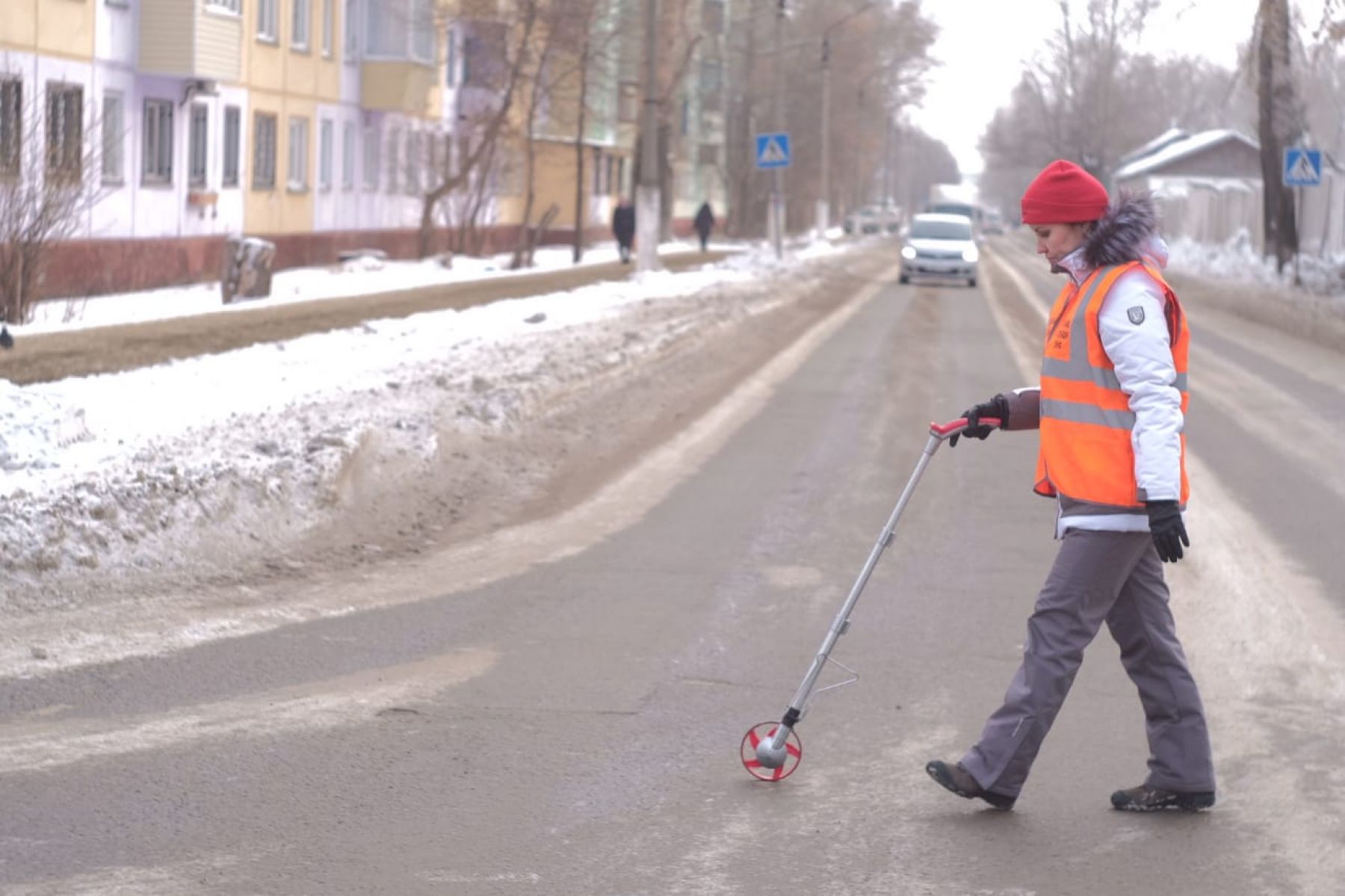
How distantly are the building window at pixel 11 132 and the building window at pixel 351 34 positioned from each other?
1889 cm

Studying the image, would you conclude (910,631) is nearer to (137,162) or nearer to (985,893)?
(985,893)

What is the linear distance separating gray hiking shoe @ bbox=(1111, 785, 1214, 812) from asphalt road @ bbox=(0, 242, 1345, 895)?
4 cm

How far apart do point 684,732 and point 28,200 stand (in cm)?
1558

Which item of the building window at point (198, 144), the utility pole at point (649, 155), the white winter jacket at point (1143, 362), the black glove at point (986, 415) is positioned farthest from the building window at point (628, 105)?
the white winter jacket at point (1143, 362)

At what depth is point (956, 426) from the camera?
18.1ft

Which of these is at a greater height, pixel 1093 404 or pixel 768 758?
pixel 1093 404

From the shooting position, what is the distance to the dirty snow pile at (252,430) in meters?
8.34

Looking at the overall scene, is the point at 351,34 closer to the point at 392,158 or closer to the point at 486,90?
the point at 392,158

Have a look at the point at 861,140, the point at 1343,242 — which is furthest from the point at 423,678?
the point at 861,140

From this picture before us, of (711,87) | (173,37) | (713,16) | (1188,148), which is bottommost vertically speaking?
(173,37)

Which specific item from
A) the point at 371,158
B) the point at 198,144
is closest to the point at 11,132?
the point at 198,144

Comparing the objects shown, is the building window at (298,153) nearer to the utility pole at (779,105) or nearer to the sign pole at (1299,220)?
the utility pole at (779,105)

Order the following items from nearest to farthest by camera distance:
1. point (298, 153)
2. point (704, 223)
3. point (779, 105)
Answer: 1. point (298, 153)
2. point (779, 105)
3. point (704, 223)

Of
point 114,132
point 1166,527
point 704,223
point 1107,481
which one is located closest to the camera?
point 1166,527
